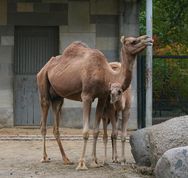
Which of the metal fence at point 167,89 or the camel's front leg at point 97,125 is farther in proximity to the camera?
the metal fence at point 167,89

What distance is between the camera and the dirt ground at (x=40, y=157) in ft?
30.3

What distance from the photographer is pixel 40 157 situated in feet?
38.1

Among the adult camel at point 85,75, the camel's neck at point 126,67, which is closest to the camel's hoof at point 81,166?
the adult camel at point 85,75

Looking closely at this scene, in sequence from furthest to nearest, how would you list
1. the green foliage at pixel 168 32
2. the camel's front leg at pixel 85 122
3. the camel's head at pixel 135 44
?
the green foliage at pixel 168 32 < the camel's front leg at pixel 85 122 < the camel's head at pixel 135 44

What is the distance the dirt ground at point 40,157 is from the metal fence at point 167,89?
221cm

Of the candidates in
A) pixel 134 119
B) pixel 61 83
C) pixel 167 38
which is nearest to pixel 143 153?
pixel 61 83

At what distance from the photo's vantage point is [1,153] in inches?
478

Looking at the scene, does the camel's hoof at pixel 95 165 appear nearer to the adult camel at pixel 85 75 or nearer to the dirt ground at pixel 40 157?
the dirt ground at pixel 40 157

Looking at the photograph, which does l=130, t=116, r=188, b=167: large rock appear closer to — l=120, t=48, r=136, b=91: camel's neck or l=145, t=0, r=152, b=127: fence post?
l=120, t=48, r=136, b=91: camel's neck

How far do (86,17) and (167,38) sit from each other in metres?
9.30

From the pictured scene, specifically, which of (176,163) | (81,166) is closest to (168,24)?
(81,166)

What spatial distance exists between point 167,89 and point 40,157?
648cm

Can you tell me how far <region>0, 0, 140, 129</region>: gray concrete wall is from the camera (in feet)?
55.1

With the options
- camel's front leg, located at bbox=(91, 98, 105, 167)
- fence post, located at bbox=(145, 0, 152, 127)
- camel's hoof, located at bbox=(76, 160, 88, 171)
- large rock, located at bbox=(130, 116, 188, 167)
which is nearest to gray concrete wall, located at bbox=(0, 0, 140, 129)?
fence post, located at bbox=(145, 0, 152, 127)
